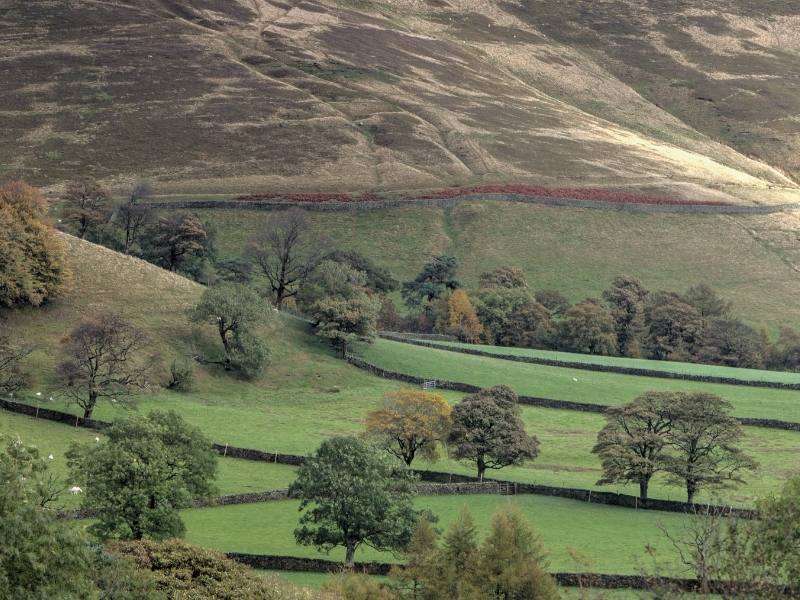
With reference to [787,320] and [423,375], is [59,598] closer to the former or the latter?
[423,375]

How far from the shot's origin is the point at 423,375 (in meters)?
97.3

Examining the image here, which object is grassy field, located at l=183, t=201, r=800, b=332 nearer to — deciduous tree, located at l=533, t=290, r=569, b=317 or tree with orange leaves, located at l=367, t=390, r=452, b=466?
deciduous tree, located at l=533, t=290, r=569, b=317

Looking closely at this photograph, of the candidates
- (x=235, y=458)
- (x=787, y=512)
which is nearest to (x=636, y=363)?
(x=235, y=458)

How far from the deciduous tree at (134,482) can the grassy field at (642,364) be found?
53.6 meters

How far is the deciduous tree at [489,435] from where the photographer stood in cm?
7219

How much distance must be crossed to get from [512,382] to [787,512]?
46.8m

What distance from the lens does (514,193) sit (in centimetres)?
15938

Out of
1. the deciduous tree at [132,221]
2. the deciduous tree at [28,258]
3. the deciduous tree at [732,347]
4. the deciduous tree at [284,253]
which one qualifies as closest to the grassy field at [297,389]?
the deciduous tree at [28,258]

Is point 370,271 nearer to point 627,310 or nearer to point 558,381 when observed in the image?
point 627,310

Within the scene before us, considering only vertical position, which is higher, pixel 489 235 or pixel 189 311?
pixel 489 235

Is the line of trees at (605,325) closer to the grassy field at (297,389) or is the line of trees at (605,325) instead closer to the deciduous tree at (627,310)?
the deciduous tree at (627,310)

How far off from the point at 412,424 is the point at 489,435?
423 centimetres

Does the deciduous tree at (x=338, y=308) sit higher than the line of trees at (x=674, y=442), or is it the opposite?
the deciduous tree at (x=338, y=308)

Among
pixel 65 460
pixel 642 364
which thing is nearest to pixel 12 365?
pixel 65 460
